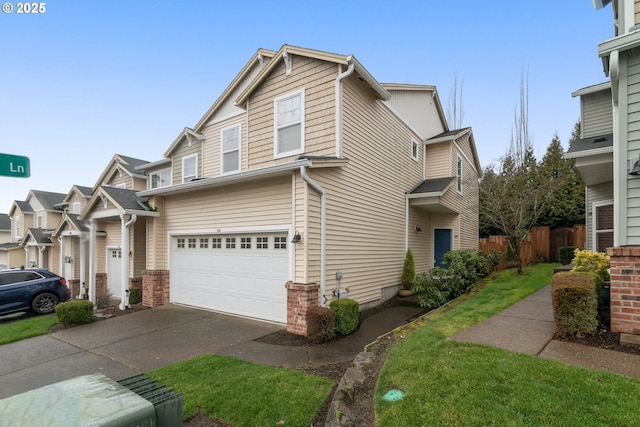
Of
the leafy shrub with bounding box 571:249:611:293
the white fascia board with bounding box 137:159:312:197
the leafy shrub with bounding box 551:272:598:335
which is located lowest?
the leafy shrub with bounding box 551:272:598:335

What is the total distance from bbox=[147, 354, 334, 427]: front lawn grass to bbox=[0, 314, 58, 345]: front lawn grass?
5728mm

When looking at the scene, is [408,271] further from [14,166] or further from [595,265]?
[14,166]

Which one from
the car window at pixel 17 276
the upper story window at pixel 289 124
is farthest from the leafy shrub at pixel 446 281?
the car window at pixel 17 276

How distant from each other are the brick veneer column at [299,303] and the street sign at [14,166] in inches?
199

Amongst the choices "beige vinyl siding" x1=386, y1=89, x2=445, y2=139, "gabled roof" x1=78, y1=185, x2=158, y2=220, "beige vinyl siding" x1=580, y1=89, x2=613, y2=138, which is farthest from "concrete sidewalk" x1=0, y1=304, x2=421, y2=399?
"beige vinyl siding" x1=580, y1=89, x2=613, y2=138

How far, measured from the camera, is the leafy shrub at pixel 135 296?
1145 cm

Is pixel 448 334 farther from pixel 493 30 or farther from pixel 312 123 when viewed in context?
pixel 493 30

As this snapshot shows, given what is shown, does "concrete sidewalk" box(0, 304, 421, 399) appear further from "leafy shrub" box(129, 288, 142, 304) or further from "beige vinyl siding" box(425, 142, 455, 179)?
"beige vinyl siding" box(425, 142, 455, 179)

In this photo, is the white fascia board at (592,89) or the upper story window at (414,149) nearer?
the white fascia board at (592,89)

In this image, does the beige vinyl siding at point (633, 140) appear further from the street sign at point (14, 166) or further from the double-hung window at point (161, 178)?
the double-hung window at point (161, 178)

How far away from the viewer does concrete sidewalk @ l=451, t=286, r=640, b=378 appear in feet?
13.0

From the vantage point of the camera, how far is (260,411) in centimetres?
379

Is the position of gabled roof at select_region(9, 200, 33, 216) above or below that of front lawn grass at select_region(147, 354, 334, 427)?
above

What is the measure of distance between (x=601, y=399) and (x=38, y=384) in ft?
25.5
